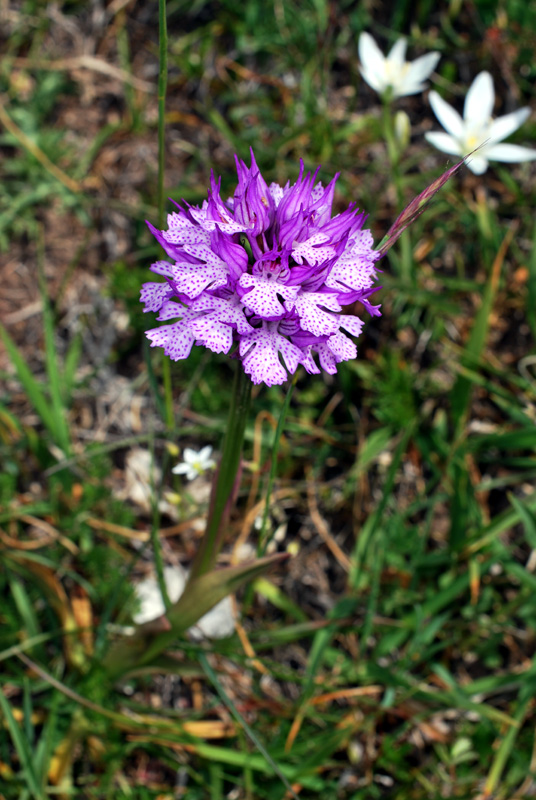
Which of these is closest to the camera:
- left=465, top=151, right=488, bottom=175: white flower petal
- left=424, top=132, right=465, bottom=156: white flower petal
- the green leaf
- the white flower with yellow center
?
the green leaf

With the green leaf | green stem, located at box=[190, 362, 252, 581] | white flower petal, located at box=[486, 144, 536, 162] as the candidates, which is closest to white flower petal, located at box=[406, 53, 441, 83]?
white flower petal, located at box=[486, 144, 536, 162]

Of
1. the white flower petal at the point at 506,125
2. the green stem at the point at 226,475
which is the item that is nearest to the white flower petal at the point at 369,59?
the white flower petal at the point at 506,125

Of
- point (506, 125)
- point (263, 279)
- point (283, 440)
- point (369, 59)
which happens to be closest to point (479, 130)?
point (506, 125)

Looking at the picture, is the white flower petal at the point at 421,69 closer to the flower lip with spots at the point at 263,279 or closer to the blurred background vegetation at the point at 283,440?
the blurred background vegetation at the point at 283,440

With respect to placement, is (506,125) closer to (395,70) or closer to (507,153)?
(507,153)

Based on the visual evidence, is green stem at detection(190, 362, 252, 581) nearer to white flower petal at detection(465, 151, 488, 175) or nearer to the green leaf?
the green leaf

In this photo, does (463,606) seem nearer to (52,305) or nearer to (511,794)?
(511,794)

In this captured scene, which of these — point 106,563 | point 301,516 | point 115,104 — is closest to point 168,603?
point 106,563
